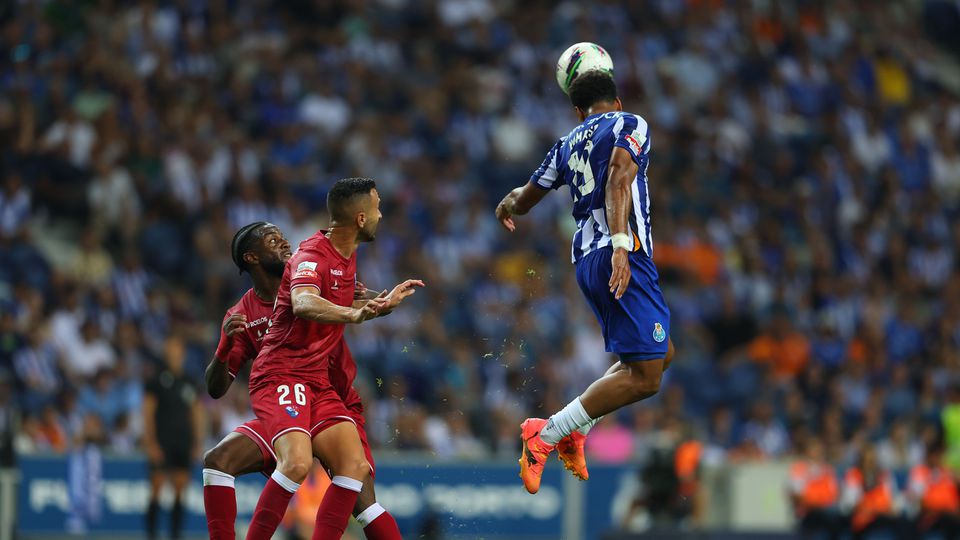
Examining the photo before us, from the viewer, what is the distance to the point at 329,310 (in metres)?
8.28

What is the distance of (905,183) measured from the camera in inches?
983

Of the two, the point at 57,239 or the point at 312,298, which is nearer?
the point at 312,298

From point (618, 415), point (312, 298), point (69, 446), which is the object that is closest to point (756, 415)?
point (618, 415)

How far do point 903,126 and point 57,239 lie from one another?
562 inches

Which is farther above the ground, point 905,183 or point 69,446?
point 905,183

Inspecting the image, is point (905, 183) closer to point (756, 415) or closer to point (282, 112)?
point (756, 415)

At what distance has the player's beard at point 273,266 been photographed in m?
9.18

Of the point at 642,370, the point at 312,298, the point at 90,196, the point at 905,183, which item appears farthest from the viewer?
the point at 905,183

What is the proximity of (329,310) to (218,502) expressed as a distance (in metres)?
1.44

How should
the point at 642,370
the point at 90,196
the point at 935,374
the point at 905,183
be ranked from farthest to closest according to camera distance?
the point at 905,183 < the point at 935,374 < the point at 90,196 < the point at 642,370

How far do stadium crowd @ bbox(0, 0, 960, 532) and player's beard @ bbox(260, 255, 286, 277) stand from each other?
729 cm

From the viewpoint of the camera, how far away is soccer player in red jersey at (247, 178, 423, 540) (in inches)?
335

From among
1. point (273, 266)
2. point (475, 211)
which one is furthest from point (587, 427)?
point (475, 211)

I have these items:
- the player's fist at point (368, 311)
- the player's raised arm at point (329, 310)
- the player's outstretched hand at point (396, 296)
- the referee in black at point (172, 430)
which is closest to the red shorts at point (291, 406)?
the player's raised arm at point (329, 310)
